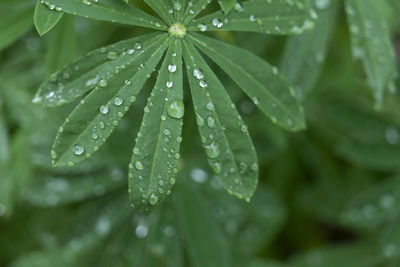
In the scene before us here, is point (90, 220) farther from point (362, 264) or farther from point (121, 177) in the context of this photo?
point (362, 264)

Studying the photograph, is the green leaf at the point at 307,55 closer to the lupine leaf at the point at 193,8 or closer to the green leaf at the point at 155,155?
the lupine leaf at the point at 193,8

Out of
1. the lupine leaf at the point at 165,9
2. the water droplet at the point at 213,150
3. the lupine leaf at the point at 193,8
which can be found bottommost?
the water droplet at the point at 213,150

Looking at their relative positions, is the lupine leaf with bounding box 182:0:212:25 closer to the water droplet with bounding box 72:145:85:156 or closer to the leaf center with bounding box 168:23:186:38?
the leaf center with bounding box 168:23:186:38

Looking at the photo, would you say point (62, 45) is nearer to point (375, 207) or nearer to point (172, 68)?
point (172, 68)

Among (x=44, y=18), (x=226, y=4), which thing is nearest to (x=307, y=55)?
(x=226, y=4)

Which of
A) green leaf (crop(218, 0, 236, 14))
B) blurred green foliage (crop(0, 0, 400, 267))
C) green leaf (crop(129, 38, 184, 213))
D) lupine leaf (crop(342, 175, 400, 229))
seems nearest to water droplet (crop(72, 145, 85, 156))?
green leaf (crop(129, 38, 184, 213))

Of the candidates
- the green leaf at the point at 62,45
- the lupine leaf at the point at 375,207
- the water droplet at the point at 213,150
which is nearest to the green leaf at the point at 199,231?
the lupine leaf at the point at 375,207

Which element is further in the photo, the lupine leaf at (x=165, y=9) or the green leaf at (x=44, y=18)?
the lupine leaf at (x=165, y=9)
